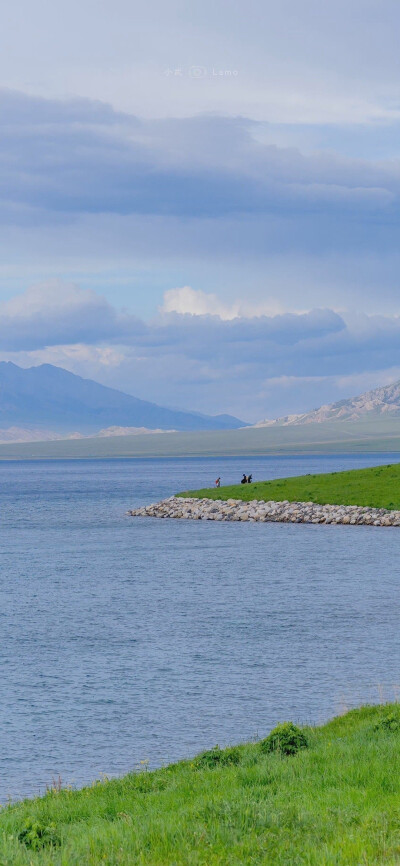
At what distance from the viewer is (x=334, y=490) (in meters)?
90.3

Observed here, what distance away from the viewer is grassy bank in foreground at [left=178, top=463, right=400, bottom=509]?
85.8 m

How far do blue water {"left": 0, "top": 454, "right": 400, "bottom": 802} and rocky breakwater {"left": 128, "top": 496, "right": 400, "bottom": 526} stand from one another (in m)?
12.3

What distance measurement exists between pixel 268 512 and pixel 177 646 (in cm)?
5642

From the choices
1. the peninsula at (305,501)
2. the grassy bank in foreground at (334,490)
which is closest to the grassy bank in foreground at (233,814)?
the peninsula at (305,501)

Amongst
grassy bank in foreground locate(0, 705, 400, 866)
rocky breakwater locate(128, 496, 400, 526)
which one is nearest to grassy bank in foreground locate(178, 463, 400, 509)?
rocky breakwater locate(128, 496, 400, 526)

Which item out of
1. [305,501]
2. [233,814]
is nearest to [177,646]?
[233,814]

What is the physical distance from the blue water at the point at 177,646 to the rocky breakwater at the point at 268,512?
12.3m

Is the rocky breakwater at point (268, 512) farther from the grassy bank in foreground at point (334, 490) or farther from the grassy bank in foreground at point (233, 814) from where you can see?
the grassy bank in foreground at point (233, 814)

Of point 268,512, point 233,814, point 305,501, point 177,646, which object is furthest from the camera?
point 305,501

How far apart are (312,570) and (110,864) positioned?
4379 cm

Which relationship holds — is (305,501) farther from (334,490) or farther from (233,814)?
(233,814)

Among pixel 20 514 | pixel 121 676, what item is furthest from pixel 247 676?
pixel 20 514

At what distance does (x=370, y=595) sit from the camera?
143ft

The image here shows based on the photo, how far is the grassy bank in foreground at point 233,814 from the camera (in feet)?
33.7
